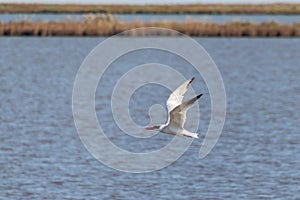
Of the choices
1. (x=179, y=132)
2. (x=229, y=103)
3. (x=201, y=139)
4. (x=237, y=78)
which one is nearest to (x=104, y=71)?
(x=237, y=78)

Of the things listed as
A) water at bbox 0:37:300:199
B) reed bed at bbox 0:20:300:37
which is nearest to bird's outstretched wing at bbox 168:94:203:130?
water at bbox 0:37:300:199

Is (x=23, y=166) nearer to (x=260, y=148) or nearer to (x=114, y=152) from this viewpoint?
(x=114, y=152)

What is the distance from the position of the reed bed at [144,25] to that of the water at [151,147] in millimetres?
14548

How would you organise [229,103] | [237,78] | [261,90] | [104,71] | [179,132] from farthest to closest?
[104,71], [237,78], [261,90], [229,103], [179,132]

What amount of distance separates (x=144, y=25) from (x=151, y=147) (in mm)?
34318

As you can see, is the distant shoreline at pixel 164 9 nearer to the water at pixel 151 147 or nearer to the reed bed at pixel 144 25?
the reed bed at pixel 144 25

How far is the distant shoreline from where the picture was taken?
9281cm

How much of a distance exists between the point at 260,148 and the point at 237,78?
17.7m

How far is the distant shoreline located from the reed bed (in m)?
32.7

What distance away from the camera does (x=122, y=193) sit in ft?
57.5

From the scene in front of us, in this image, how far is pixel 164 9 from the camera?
9419 cm

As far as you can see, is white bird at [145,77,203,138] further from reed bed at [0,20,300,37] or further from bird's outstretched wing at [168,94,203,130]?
reed bed at [0,20,300,37]

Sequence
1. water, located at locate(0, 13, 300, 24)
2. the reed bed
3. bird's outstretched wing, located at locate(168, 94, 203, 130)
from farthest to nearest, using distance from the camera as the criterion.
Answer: water, located at locate(0, 13, 300, 24)
the reed bed
bird's outstretched wing, located at locate(168, 94, 203, 130)

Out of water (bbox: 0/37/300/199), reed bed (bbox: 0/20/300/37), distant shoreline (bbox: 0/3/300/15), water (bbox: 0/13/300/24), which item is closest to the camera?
water (bbox: 0/37/300/199)
